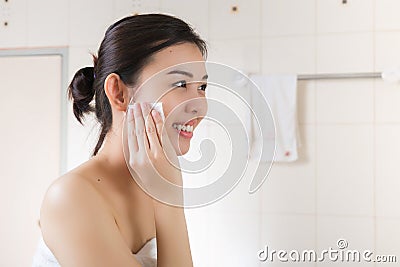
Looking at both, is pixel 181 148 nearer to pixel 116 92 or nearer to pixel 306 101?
pixel 116 92

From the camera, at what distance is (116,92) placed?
1.13 m

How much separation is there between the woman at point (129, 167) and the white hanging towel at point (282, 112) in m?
1.09

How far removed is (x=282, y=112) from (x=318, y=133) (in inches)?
6.3

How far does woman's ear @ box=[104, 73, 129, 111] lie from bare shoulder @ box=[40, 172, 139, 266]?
0.60 feet

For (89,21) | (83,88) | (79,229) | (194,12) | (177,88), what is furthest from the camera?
(89,21)

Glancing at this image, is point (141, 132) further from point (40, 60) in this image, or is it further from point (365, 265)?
point (40, 60)

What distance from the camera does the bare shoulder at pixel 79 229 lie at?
97 cm

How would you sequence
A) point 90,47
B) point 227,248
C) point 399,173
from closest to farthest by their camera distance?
point 399,173, point 227,248, point 90,47

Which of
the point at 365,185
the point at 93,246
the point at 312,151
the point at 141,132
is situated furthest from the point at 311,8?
the point at 93,246


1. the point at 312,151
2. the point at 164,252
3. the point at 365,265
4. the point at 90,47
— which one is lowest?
the point at 365,265

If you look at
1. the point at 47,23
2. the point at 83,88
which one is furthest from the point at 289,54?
the point at 83,88

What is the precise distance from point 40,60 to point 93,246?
1775mm

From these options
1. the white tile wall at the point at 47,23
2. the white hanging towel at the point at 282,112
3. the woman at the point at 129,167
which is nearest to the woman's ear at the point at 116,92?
the woman at the point at 129,167

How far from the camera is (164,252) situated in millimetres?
1083
